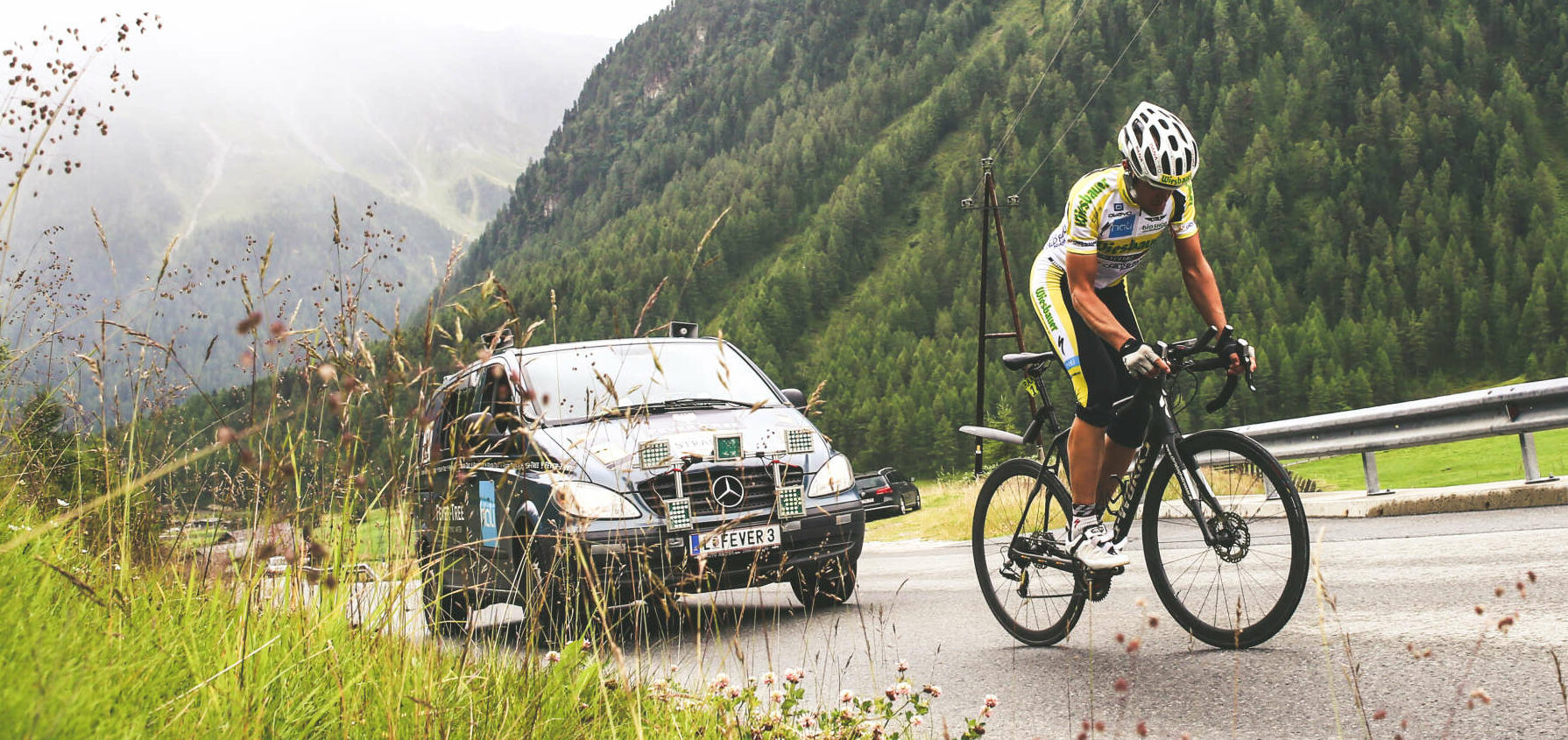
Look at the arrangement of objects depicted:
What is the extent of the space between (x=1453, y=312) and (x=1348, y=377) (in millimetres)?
16580

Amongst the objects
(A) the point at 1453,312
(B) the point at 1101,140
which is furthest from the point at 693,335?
(B) the point at 1101,140

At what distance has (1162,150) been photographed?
178 inches

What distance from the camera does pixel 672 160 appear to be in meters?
198

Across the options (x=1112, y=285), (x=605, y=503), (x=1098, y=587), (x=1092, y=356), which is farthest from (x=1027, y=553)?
(x=605, y=503)

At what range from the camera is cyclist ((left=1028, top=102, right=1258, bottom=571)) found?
14.9ft

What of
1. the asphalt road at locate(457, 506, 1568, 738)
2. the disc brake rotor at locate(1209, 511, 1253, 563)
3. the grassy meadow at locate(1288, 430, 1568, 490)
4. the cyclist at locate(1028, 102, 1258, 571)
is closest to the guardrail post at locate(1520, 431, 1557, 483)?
the asphalt road at locate(457, 506, 1568, 738)

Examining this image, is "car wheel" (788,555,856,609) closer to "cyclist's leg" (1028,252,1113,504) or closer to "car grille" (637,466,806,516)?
"car grille" (637,466,806,516)

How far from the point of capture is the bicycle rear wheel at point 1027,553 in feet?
16.1

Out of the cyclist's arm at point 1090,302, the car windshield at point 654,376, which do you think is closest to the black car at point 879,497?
the car windshield at point 654,376

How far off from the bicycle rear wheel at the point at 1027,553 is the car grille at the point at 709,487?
1.06 metres

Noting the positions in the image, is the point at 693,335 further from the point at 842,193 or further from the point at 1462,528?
the point at 842,193

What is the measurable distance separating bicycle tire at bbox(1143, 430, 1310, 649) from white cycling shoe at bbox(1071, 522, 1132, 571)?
6.2 inches

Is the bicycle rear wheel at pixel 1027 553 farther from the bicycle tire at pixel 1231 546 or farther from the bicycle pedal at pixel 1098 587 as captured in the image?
the bicycle tire at pixel 1231 546

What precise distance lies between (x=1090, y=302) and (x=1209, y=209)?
122 m
